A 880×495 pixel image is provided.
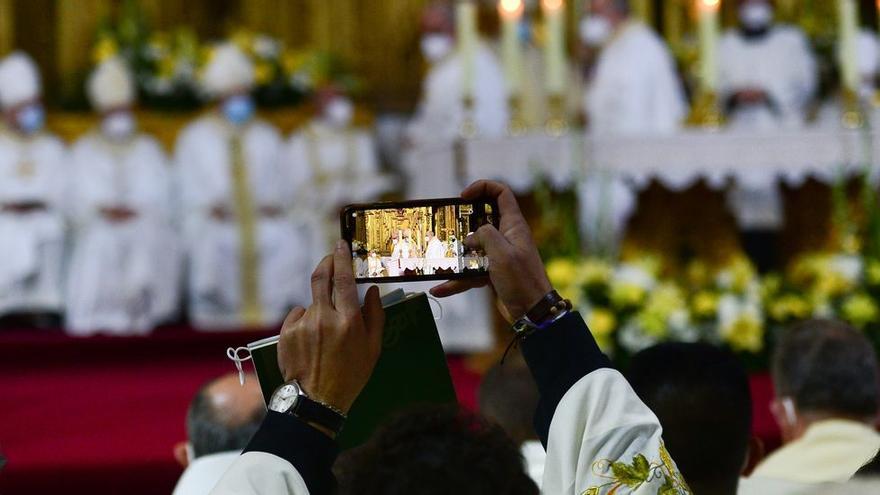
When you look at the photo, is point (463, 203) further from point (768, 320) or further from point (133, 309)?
point (133, 309)

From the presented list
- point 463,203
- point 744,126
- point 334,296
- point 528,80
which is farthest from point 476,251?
point 528,80

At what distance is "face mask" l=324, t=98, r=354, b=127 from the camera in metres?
8.99

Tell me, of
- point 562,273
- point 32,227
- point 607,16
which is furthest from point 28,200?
point 562,273

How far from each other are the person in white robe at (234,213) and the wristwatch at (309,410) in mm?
7077

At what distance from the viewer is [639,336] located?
515cm

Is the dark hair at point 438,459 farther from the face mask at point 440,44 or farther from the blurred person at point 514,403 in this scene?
the face mask at point 440,44

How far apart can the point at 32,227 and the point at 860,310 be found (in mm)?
5289

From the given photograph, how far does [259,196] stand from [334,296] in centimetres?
761

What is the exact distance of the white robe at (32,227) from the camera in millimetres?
8244

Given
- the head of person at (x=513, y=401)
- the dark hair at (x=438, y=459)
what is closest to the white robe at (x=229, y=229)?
the head of person at (x=513, y=401)

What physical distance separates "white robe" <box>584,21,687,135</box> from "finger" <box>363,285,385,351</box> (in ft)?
17.9

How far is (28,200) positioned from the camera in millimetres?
8523

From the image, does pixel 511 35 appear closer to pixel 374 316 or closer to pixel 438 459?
pixel 374 316

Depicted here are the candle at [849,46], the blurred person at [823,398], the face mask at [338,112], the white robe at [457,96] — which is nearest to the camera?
the blurred person at [823,398]
